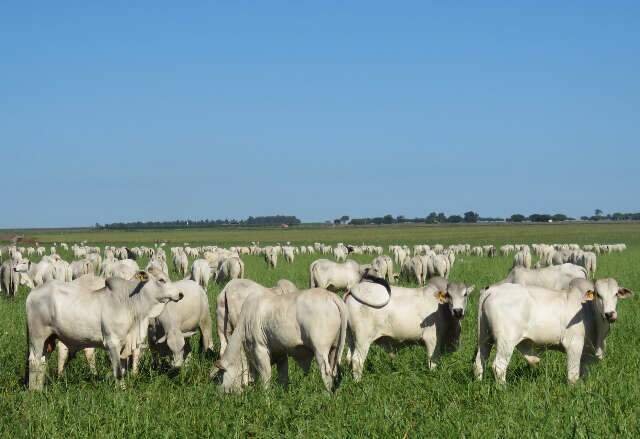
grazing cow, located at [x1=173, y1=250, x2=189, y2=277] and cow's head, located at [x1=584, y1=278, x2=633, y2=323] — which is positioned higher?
cow's head, located at [x1=584, y1=278, x2=633, y2=323]

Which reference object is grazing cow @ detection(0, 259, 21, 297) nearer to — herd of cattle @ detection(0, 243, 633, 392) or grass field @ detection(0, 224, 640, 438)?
herd of cattle @ detection(0, 243, 633, 392)

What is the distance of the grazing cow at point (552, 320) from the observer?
11.2m

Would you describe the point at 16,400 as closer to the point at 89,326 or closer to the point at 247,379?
the point at 89,326

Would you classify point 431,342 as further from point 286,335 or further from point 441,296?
point 286,335

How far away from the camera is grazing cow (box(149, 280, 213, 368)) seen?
528 inches

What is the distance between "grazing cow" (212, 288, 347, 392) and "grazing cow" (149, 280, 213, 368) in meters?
2.08

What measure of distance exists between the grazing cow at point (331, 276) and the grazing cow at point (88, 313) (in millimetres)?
13129

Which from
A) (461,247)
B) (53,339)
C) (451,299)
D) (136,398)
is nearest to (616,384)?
(451,299)

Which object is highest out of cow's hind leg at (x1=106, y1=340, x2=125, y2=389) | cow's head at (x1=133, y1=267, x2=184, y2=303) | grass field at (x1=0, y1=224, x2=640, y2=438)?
cow's head at (x1=133, y1=267, x2=184, y2=303)

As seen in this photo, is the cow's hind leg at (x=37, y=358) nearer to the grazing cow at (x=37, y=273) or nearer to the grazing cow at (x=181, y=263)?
the grazing cow at (x=37, y=273)

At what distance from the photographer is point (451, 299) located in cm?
1262

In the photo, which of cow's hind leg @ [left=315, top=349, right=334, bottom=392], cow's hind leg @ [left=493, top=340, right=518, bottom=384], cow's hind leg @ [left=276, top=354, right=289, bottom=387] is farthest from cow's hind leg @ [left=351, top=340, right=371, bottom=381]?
cow's hind leg @ [left=493, top=340, right=518, bottom=384]

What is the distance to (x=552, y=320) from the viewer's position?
11.4 meters

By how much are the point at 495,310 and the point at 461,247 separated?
2021 inches
